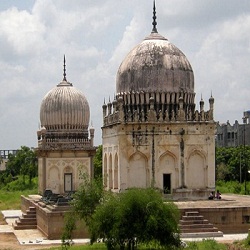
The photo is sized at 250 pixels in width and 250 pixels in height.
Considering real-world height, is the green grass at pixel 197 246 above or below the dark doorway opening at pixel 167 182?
below

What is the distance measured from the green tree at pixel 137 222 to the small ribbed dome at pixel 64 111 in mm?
19944

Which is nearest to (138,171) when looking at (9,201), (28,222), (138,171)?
(138,171)

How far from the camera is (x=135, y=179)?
26.9 m

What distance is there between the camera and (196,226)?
2355 centimetres

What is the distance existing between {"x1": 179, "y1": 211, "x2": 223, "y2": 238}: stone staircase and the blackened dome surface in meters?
6.25

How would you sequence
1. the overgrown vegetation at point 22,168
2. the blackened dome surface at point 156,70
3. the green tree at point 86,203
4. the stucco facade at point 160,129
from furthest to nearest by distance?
the overgrown vegetation at point 22,168 → the blackened dome surface at point 156,70 → the stucco facade at point 160,129 → the green tree at point 86,203

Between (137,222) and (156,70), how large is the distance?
10.2 metres

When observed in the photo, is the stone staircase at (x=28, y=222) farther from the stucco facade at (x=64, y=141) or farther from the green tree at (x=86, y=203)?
the green tree at (x=86, y=203)

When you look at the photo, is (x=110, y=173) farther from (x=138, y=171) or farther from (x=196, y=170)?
(x=196, y=170)

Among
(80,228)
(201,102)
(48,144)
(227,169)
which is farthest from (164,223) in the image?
(227,169)

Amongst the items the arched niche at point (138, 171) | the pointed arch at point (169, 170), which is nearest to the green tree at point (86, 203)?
the arched niche at point (138, 171)

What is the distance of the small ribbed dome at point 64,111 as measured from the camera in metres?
39.0

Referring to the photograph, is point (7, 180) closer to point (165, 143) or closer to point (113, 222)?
point (165, 143)

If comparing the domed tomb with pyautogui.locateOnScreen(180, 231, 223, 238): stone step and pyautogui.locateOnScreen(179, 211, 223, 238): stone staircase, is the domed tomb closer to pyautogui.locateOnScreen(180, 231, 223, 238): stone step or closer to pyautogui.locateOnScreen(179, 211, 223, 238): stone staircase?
pyautogui.locateOnScreen(179, 211, 223, 238): stone staircase
